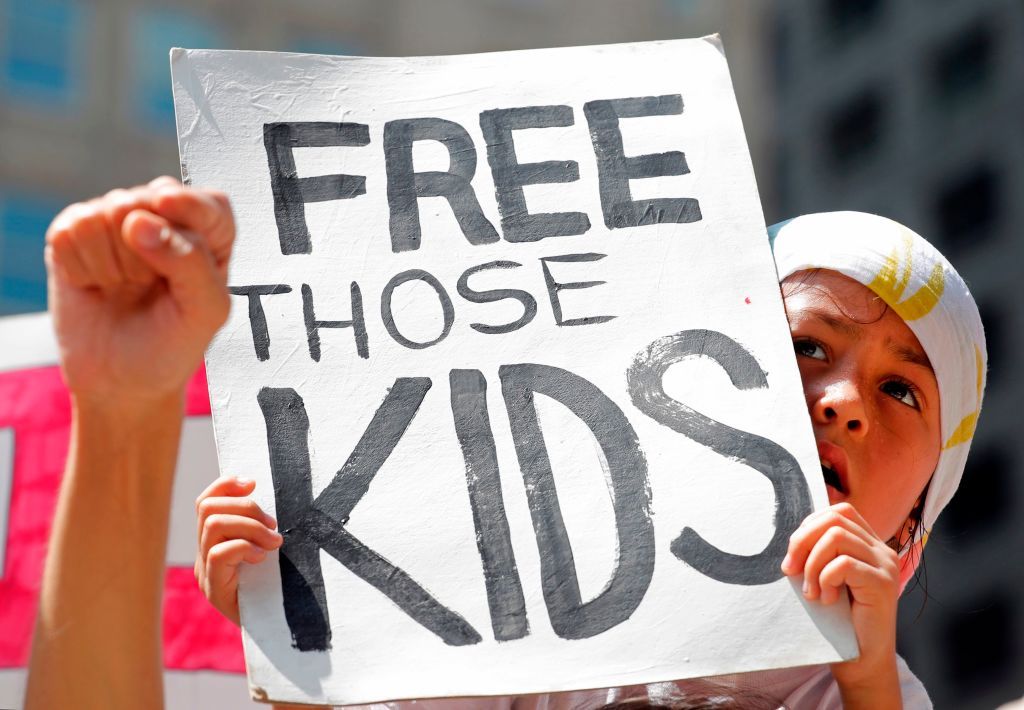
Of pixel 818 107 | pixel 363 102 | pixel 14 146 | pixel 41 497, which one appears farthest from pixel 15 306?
pixel 818 107

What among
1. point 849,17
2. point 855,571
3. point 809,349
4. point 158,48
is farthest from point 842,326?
point 849,17

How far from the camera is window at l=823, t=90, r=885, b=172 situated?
2780 cm

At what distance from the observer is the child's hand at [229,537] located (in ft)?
5.27

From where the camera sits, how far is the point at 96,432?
137cm

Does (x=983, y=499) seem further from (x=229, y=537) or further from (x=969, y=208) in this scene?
(x=229, y=537)

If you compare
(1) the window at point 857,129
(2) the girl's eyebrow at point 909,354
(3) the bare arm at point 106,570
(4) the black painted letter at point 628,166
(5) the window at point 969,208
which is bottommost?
(3) the bare arm at point 106,570

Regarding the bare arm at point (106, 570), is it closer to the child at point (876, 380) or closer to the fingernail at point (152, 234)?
the fingernail at point (152, 234)

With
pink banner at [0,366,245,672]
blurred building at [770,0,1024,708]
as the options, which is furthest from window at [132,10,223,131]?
pink banner at [0,366,245,672]

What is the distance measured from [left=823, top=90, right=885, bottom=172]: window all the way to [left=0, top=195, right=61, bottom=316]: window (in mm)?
16769

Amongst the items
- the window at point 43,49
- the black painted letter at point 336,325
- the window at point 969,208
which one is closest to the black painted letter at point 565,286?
the black painted letter at point 336,325

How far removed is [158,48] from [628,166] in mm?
16374

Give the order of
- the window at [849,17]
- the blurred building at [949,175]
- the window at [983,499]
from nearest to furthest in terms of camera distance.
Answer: the window at [983,499]
the blurred building at [949,175]
the window at [849,17]

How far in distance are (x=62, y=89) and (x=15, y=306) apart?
105 inches

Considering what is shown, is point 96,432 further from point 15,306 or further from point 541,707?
point 15,306
